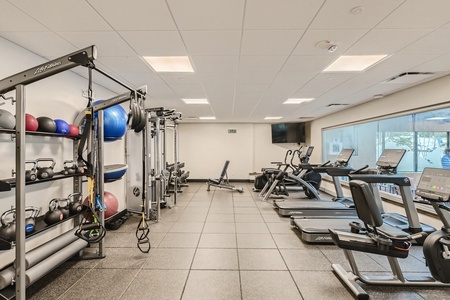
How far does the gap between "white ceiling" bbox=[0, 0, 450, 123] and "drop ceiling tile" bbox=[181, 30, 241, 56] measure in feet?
0.04

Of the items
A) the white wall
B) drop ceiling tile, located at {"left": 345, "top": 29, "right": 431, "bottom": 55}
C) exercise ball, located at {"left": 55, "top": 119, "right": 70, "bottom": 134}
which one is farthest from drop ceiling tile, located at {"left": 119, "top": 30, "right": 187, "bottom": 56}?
the white wall

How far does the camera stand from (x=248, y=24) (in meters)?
2.12

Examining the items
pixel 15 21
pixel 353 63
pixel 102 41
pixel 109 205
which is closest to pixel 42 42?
pixel 15 21

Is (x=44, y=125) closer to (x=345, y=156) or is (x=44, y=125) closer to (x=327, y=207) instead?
(x=327, y=207)

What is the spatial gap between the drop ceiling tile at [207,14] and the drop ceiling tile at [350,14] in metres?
0.74

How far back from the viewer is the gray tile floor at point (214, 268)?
2.24m

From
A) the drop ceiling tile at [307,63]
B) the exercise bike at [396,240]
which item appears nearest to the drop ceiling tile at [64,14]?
the drop ceiling tile at [307,63]

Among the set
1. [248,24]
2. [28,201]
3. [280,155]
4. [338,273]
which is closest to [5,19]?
[28,201]

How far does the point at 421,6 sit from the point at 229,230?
3.76 meters

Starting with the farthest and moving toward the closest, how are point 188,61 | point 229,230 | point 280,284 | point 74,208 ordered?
point 229,230 < point 188,61 < point 74,208 < point 280,284

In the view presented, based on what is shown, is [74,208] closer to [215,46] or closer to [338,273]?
[215,46]

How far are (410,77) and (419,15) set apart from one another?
213 cm

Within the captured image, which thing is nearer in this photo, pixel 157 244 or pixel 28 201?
pixel 28 201

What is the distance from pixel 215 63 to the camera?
3035mm
